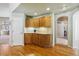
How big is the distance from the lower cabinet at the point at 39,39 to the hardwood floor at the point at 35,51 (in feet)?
0.24

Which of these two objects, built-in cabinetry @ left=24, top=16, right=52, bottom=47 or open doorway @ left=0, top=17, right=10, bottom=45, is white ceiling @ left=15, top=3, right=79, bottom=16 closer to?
built-in cabinetry @ left=24, top=16, right=52, bottom=47

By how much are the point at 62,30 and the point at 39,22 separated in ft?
1.41

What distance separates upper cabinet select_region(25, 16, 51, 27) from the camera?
2.89m

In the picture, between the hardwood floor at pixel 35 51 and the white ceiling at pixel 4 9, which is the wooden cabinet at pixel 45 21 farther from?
the white ceiling at pixel 4 9

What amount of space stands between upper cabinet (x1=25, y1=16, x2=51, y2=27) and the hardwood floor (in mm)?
389

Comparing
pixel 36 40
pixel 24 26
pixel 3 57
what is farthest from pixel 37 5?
pixel 3 57

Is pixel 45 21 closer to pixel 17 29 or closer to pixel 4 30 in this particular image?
pixel 17 29

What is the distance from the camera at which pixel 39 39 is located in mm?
2951

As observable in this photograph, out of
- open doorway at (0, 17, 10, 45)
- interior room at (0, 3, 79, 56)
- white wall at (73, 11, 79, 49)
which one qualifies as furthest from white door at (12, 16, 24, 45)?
white wall at (73, 11, 79, 49)

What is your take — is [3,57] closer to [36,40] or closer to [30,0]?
[36,40]

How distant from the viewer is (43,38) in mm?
2953

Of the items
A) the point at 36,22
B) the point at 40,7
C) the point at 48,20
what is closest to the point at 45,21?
the point at 48,20

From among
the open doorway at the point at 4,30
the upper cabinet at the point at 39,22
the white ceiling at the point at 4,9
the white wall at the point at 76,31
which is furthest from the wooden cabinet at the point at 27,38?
the white wall at the point at 76,31

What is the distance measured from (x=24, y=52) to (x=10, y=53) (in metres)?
0.24
